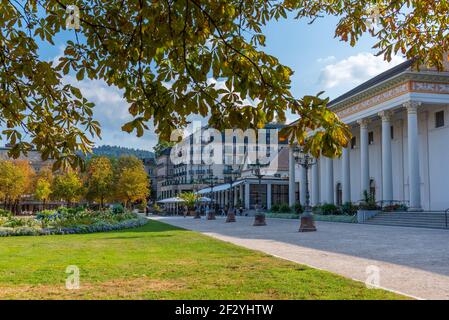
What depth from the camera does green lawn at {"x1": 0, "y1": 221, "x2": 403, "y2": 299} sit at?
696cm

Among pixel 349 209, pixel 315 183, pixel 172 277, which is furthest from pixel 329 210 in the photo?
pixel 172 277

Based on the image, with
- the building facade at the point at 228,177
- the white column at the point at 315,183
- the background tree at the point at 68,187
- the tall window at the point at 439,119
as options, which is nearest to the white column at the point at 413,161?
the tall window at the point at 439,119

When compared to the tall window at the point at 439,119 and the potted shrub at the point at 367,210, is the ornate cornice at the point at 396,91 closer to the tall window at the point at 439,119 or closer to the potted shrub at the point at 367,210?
the tall window at the point at 439,119

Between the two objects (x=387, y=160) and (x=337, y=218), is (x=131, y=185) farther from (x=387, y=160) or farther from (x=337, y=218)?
(x=387, y=160)

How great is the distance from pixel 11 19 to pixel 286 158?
7834 centimetres

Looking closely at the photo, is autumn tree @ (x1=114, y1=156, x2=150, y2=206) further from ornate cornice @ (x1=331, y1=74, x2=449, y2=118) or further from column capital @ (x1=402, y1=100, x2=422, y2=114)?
column capital @ (x1=402, y1=100, x2=422, y2=114)

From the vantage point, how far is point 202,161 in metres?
114

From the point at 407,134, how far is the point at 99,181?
145 ft

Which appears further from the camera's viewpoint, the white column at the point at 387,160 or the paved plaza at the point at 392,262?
the white column at the point at 387,160

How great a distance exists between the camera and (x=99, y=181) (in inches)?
2667

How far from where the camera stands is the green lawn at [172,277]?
6957mm

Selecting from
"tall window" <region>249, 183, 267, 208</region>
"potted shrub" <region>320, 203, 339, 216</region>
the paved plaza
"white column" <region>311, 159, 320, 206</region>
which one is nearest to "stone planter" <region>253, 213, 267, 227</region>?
"potted shrub" <region>320, 203, 339, 216</region>

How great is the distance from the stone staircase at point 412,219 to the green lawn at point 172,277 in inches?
707
